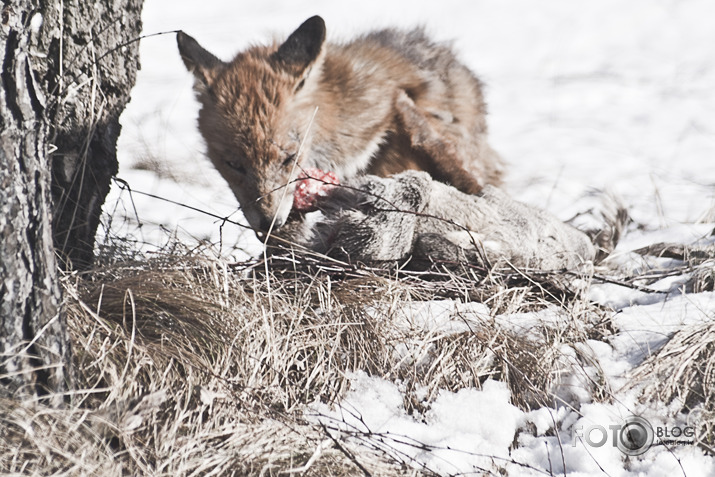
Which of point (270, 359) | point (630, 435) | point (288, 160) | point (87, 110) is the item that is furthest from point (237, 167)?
point (630, 435)

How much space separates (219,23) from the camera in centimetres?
804

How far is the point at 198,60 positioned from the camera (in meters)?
3.63

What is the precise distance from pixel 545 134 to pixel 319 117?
11.6 ft

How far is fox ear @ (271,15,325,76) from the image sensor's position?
11.7 ft

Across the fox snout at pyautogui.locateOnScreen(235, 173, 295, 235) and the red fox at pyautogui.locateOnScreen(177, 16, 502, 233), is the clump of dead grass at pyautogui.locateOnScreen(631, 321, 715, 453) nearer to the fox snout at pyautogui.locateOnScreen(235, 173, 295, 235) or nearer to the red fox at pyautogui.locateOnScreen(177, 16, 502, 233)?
the red fox at pyautogui.locateOnScreen(177, 16, 502, 233)

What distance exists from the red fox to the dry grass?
65 cm

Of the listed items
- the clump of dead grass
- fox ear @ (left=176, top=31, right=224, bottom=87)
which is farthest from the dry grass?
fox ear @ (left=176, top=31, right=224, bottom=87)

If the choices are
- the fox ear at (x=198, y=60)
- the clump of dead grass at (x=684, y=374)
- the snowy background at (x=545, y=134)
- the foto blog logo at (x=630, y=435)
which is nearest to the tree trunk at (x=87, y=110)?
the snowy background at (x=545, y=134)

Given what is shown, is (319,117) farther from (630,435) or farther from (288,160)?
(630,435)

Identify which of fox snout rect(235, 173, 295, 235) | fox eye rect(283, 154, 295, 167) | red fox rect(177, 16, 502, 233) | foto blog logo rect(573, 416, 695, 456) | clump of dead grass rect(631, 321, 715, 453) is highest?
red fox rect(177, 16, 502, 233)

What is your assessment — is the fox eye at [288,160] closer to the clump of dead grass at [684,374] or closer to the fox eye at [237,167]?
the fox eye at [237,167]

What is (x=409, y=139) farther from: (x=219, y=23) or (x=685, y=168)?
(x=219, y=23)

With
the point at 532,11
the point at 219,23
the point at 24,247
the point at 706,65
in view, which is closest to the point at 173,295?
the point at 24,247

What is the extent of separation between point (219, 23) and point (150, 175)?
3.58 m
